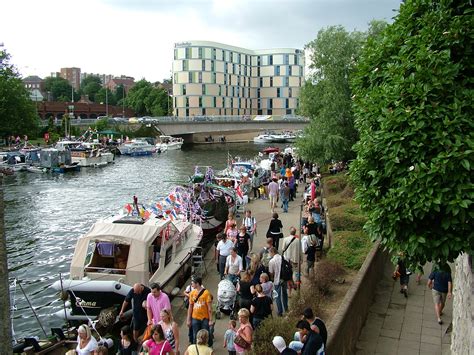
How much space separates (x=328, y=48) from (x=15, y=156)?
39351mm

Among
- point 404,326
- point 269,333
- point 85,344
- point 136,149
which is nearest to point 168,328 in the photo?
point 85,344

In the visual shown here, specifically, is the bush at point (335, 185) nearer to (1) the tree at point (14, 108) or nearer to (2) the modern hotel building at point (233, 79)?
(1) the tree at point (14, 108)

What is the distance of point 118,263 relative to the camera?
15039mm

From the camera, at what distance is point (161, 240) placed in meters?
15.6

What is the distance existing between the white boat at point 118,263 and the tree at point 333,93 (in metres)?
15.8

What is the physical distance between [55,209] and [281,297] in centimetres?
2522

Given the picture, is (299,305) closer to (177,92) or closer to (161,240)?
(161,240)

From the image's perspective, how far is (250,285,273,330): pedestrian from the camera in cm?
1020

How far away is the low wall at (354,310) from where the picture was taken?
9061mm

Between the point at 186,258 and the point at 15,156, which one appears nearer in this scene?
the point at 186,258

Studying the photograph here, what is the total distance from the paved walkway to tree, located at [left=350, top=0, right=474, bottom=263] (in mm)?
4054

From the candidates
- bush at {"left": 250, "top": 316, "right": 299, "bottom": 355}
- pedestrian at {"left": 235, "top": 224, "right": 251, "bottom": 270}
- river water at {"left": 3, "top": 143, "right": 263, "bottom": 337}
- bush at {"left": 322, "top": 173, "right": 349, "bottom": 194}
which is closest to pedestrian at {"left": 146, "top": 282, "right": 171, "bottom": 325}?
bush at {"left": 250, "top": 316, "right": 299, "bottom": 355}

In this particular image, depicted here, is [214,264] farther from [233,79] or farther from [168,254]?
[233,79]

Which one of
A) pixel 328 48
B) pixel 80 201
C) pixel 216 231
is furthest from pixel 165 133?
pixel 216 231
